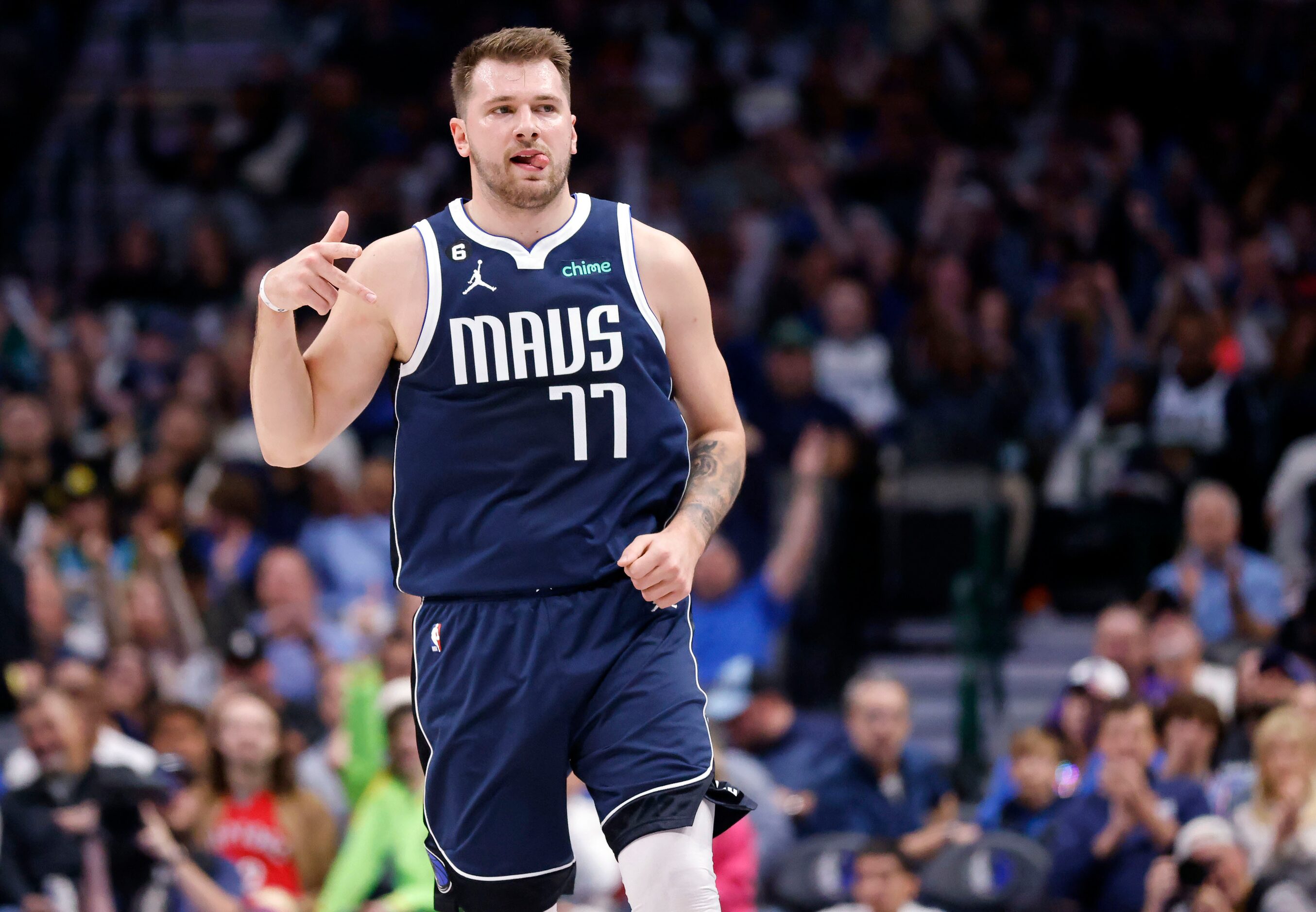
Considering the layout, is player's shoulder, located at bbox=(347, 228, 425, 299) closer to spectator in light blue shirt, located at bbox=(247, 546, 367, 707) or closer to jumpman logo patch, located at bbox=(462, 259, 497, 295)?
jumpman logo patch, located at bbox=(462, 259, 497, 295)

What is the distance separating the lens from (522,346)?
11.8ft

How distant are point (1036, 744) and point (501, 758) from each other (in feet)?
14.0

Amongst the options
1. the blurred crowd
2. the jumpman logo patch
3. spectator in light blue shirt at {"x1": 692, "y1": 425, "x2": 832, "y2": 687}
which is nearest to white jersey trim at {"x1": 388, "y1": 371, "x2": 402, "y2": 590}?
the jumpman logo patch

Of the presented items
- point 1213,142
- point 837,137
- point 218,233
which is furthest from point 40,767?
point 1213,142

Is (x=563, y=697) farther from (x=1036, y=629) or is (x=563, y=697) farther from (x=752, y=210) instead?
(x=752, y=210)

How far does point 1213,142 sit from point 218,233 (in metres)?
6.87

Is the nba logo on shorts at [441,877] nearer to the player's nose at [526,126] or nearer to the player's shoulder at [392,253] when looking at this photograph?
the player's shoulder at [392,253]

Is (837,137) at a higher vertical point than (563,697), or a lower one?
higher

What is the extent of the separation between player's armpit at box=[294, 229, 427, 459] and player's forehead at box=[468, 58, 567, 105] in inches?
12.9

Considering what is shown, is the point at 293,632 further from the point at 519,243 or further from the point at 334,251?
the point at 334,251

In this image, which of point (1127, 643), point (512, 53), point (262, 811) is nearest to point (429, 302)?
point (512, 53)

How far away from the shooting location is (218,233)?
12.2 meters

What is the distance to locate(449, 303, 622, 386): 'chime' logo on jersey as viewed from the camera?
3.61 meters

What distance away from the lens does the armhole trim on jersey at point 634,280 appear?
3.71 m
